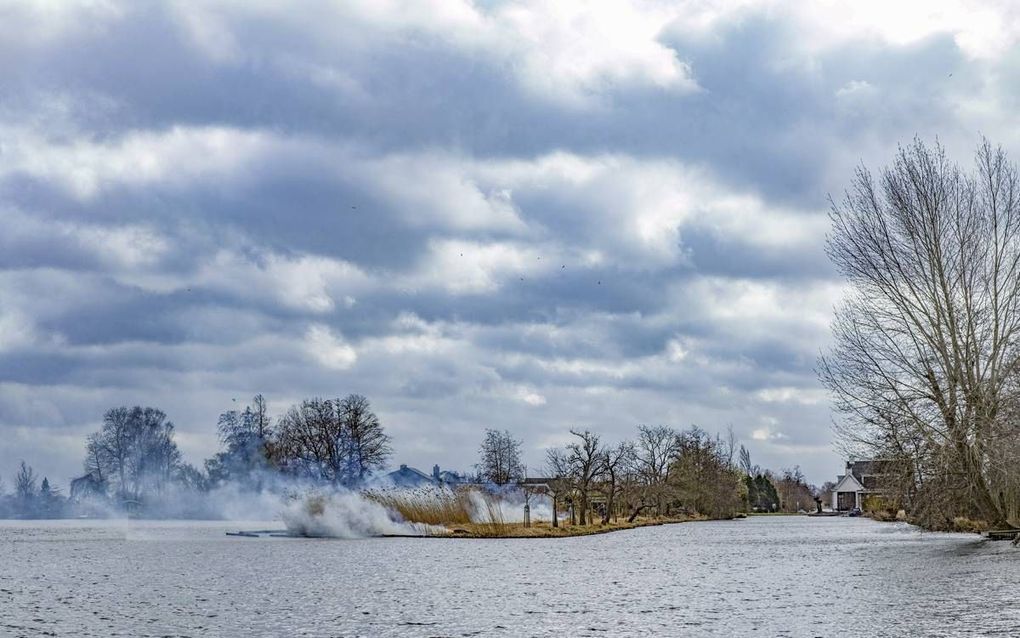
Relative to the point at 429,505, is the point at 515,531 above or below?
below

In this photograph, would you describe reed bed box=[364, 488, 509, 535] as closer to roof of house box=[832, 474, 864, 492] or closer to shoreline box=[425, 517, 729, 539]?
shoreline box=[425, 517, 729, 539]

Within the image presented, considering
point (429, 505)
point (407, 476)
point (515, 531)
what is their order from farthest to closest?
point (407, 476), point (429, 505), point (515, 531)

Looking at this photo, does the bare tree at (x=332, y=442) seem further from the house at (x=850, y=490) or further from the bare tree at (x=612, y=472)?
the house at (x=850, y=490)

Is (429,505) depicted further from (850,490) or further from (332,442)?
(850,490)

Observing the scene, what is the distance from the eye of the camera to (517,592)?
25203mm

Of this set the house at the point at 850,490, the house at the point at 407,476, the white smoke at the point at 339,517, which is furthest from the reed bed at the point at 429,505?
the house at the point at 850,490

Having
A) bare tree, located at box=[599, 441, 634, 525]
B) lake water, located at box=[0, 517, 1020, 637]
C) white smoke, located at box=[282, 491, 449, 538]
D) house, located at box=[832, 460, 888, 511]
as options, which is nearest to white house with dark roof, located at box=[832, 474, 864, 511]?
house, located at box=[832, 460, 888, 511]

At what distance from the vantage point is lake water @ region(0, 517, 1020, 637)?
1830cm

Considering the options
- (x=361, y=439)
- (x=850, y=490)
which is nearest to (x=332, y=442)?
(x=361, y=439)

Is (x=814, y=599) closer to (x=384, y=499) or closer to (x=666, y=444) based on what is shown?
(x=384, y=499)

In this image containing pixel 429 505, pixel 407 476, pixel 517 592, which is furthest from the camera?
pixel 407 476

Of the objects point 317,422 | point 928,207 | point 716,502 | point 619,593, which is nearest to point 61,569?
point 619,593

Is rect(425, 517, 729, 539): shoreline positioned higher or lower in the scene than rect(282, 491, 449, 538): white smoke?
lower

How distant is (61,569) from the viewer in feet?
114
